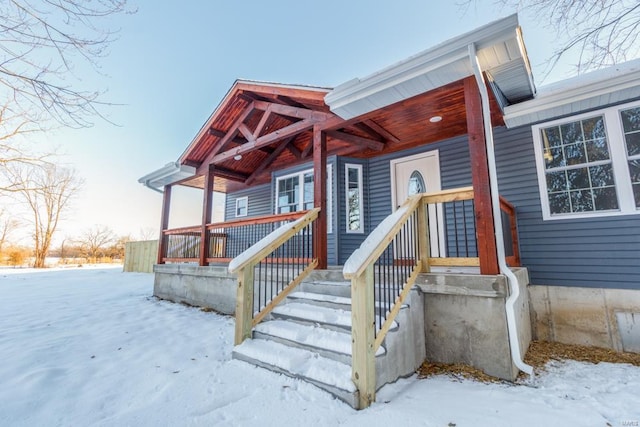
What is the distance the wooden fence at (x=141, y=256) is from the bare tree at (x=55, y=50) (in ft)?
43.1

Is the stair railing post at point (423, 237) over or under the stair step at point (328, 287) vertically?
over

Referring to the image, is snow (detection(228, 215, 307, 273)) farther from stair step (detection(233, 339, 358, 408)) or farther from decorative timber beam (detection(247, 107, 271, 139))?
decorative timber beam (detection(247, 107, 271, 139))

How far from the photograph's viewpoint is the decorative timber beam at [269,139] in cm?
487

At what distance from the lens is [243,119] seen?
595 cm

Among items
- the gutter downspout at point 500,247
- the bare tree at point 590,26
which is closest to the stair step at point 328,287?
the gutter downspout at point 500,247

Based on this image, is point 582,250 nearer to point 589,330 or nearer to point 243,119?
point 589,330

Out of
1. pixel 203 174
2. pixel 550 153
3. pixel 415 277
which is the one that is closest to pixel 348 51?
pixel 203 174

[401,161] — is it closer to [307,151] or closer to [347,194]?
[347,194]

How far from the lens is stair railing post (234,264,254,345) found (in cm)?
312

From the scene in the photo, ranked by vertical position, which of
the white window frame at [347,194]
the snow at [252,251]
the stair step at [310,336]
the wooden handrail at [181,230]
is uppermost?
the white window frame at [347,194]

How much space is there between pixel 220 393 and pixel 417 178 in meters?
5.09

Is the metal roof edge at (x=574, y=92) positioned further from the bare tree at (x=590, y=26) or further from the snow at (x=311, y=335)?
the snow at (x=311, y=335)

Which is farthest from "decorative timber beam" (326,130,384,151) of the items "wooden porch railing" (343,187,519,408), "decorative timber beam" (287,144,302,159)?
"wooden porch railing" (343,187,519,408)

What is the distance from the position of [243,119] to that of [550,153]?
5581 mm
